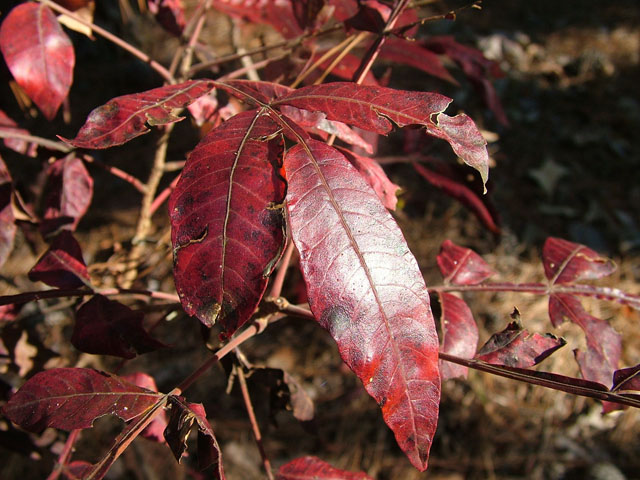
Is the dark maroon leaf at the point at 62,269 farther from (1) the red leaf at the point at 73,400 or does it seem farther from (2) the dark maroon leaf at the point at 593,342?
(2) the dark maroon leaf at the point at 593,342

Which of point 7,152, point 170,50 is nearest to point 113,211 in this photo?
point 7,152

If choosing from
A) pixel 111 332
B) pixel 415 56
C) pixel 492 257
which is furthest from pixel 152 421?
pixel 492 257

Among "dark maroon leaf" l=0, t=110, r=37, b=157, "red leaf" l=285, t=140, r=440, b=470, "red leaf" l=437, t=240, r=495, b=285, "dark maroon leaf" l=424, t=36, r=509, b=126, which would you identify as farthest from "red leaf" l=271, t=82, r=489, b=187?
"dark maroon leaf" l=0, t=110, r=37, b=157

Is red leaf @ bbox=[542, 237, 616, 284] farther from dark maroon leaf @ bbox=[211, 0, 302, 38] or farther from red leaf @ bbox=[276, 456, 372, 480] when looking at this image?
dark maroon leaf @ bbox=[211, 0, 302, 38]

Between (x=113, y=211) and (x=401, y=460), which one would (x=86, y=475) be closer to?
(x=401, y=460)

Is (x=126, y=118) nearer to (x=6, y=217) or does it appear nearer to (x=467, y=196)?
(x=6, y=217)

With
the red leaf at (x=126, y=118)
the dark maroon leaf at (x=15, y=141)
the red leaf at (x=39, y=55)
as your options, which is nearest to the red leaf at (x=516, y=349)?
the red leaf at (x=126, y=118)
